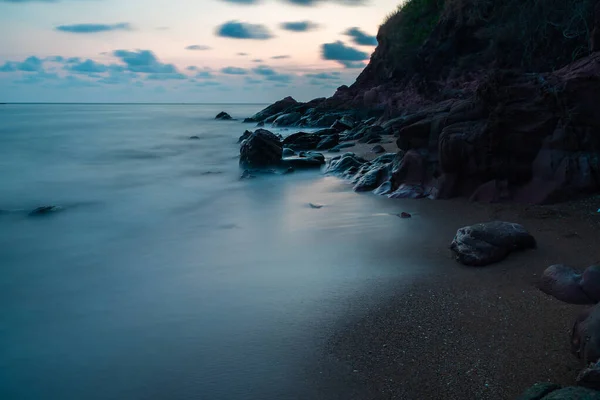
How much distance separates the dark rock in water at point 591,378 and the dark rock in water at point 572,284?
4.42 ft

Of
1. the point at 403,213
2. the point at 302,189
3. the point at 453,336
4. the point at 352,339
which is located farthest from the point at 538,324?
the point at 302,189

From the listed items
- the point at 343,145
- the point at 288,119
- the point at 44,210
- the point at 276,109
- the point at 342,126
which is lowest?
the point at 44,210

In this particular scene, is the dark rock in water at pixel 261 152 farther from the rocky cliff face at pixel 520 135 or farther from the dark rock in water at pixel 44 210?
the dark rock in water at pixel 44 210

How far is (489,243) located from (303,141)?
13403mm

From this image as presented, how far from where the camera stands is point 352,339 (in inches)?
137

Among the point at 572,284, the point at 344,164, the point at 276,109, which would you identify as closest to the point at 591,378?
the point at 572,284

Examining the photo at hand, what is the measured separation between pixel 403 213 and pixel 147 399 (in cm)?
473

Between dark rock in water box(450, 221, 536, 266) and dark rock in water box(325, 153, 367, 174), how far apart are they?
20.7 feet

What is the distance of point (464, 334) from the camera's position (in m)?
3.37

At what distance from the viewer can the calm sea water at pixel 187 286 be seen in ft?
10.5

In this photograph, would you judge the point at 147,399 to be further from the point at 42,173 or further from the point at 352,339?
the point at 42,173

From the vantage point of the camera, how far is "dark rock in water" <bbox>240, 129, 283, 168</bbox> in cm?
1295

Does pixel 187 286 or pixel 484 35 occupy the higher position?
pixel 484 35

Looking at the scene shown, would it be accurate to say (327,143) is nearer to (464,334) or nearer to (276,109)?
(464,334)
